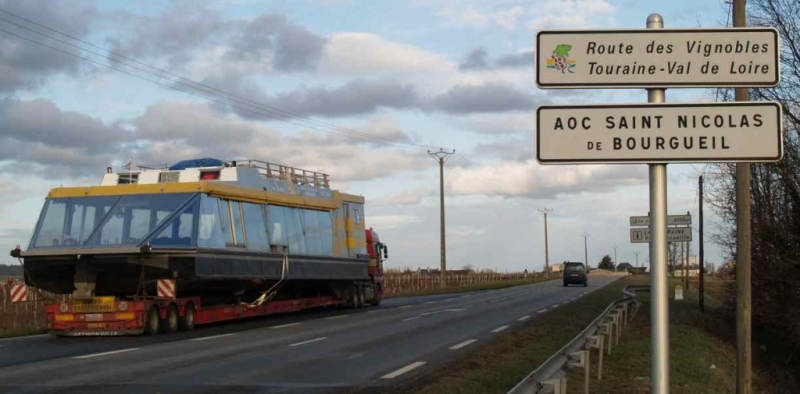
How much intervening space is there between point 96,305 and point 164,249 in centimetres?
185

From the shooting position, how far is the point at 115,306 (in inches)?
752

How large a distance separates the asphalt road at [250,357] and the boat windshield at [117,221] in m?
2.26

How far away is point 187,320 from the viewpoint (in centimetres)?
2083

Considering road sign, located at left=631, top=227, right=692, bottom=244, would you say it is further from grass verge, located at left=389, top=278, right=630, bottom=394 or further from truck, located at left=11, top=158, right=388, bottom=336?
truck, located at left=11, top=158, right=388, bottom=336

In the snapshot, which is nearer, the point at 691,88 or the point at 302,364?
the point at 691,88

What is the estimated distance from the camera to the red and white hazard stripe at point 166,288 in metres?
19.4

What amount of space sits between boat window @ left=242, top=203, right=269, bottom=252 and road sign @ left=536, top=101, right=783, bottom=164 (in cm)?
1799

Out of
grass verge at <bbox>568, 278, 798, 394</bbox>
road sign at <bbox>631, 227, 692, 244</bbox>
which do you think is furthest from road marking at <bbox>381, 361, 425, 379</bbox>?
road sign at <bbox>631, 227, 692, 244</bbox>

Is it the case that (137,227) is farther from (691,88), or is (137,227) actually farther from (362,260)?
(691,88)

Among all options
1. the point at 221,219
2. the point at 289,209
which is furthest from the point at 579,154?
the point at 289,209

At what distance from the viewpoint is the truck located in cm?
1945

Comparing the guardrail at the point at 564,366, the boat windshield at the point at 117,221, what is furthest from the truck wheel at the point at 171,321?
the guardrail at the point at 564,366

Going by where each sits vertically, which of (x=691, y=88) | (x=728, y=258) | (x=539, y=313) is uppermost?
(x=691, y=88)

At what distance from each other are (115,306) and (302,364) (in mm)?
7012
